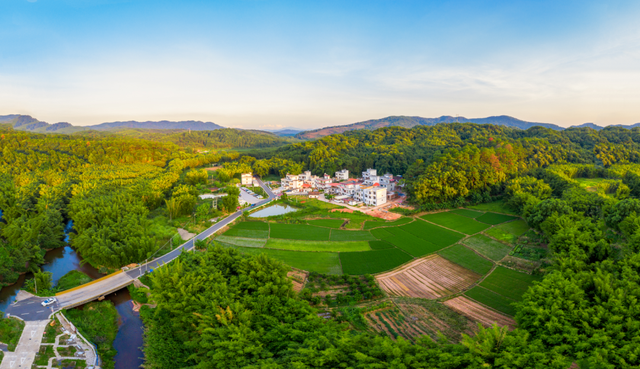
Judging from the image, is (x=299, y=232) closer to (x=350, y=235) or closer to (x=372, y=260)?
(x=350, y=235)

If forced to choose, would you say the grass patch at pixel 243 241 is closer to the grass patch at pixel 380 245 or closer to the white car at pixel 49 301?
the grass patch at pixel 380 245

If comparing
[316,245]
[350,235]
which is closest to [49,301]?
[316,245]

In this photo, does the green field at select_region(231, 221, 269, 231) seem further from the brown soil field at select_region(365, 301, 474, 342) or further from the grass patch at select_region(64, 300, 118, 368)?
the brown soil field at select_region(365, 301, 474, 342)

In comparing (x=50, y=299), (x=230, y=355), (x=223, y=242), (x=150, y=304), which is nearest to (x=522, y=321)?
(x=230, y=355)

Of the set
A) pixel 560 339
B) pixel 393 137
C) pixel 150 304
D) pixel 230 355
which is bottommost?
pixel 150 304

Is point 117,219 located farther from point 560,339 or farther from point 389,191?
point 389,191

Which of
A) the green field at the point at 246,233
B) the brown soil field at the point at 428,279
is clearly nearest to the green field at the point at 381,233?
the brown soil field at the point at 428,279
